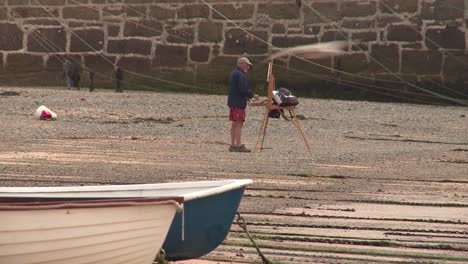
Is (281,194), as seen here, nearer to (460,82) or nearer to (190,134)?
(190,134)

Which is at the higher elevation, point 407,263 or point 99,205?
point 99,205

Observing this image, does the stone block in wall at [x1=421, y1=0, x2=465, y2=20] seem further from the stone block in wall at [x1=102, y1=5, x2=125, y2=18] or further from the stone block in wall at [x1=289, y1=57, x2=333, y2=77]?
the stone block in wall at [x1=102, y1=5, x2=125, y2=18]

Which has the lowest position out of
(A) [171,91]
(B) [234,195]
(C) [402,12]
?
(A) [171,91]

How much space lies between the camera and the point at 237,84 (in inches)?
738

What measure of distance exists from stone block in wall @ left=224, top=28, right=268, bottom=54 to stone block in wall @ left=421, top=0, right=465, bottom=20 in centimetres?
340

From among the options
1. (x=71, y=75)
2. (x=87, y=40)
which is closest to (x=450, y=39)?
(x=87, y=40)

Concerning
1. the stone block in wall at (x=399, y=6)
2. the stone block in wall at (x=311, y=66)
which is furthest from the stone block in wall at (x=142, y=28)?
the stone block in wall at (x=399, y=6)

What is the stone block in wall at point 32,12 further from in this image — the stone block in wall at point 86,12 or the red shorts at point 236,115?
the red shorts at point 236,115

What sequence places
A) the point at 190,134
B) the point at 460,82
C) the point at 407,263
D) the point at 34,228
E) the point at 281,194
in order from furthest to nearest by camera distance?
the point at 460,82, the point at 190,134, the point at 281,194, the point at 407,263, the point at 34,228

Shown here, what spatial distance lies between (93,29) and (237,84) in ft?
37.7

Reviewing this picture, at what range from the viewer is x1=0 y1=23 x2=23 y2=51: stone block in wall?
29.9m

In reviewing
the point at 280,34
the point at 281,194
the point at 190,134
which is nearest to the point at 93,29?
the point at 280,34

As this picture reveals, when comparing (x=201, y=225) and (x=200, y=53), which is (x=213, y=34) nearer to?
(x=200, y=53)

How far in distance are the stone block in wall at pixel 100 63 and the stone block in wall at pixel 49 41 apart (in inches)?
24.3
